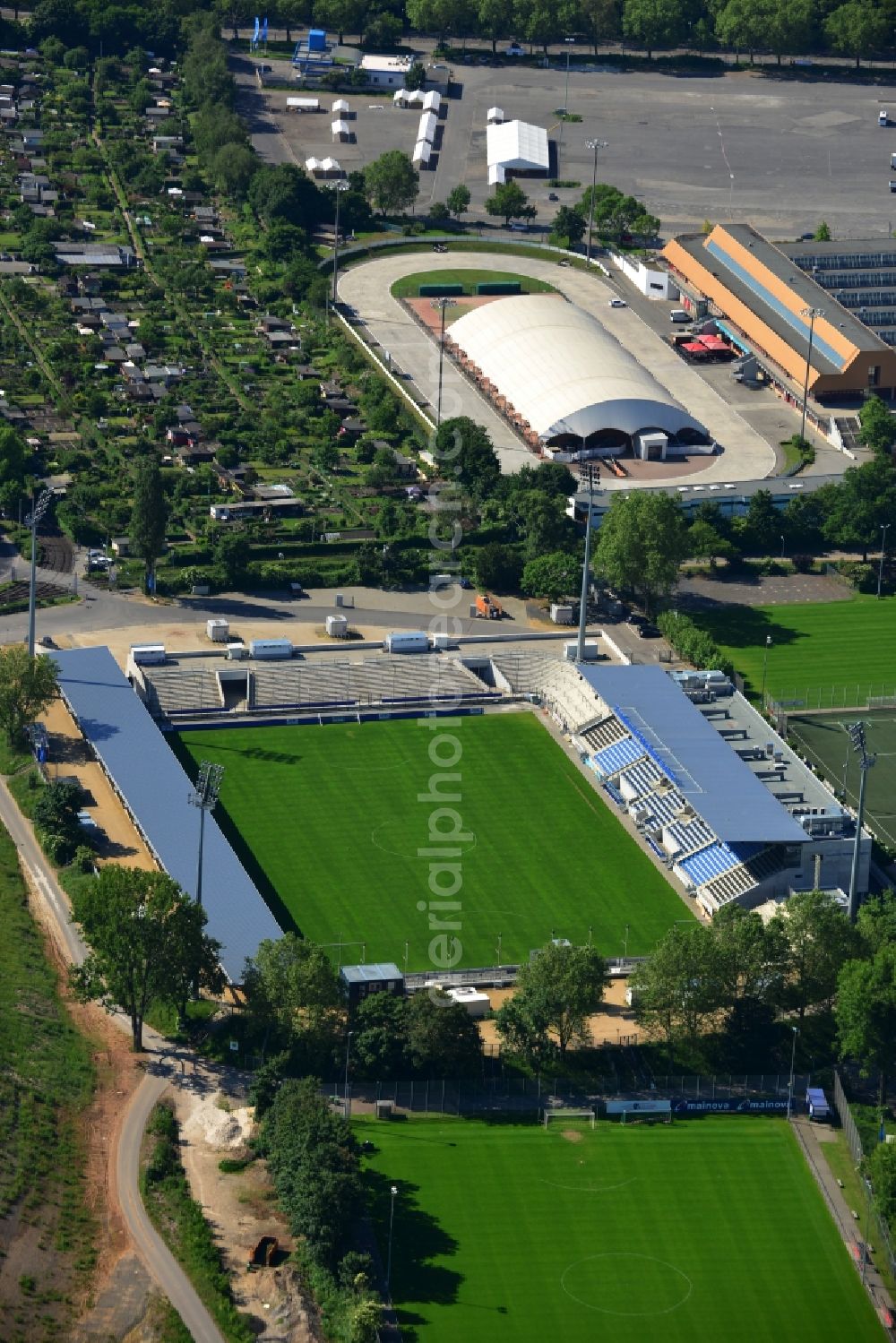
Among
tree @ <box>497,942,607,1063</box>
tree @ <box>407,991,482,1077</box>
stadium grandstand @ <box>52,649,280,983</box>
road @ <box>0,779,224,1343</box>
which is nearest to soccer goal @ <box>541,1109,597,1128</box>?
tree @ <box>497,942,607,1063</box>

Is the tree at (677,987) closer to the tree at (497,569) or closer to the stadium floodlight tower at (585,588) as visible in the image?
the stadium floodlight tower at (585,588)

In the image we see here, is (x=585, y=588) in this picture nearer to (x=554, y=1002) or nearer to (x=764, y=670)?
(x=764, y=670)

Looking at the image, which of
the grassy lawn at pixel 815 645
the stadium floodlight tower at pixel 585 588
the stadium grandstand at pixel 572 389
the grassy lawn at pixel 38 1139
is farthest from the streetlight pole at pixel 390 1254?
the stadium grandstand at pixel 572 389

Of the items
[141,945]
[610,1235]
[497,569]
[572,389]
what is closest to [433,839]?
[141,945]

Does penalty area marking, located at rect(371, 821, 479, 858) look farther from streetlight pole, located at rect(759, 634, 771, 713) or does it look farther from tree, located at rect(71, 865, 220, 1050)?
streetlight pole, located at rect(759, 634, 771, 713)

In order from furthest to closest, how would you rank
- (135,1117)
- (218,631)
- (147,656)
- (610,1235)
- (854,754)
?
(218,631) → (147,656) → (854,754) → (135,1117) → (610,1235)

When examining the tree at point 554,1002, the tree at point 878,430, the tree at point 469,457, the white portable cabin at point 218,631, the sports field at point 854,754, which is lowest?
the tree at point 554,1002
